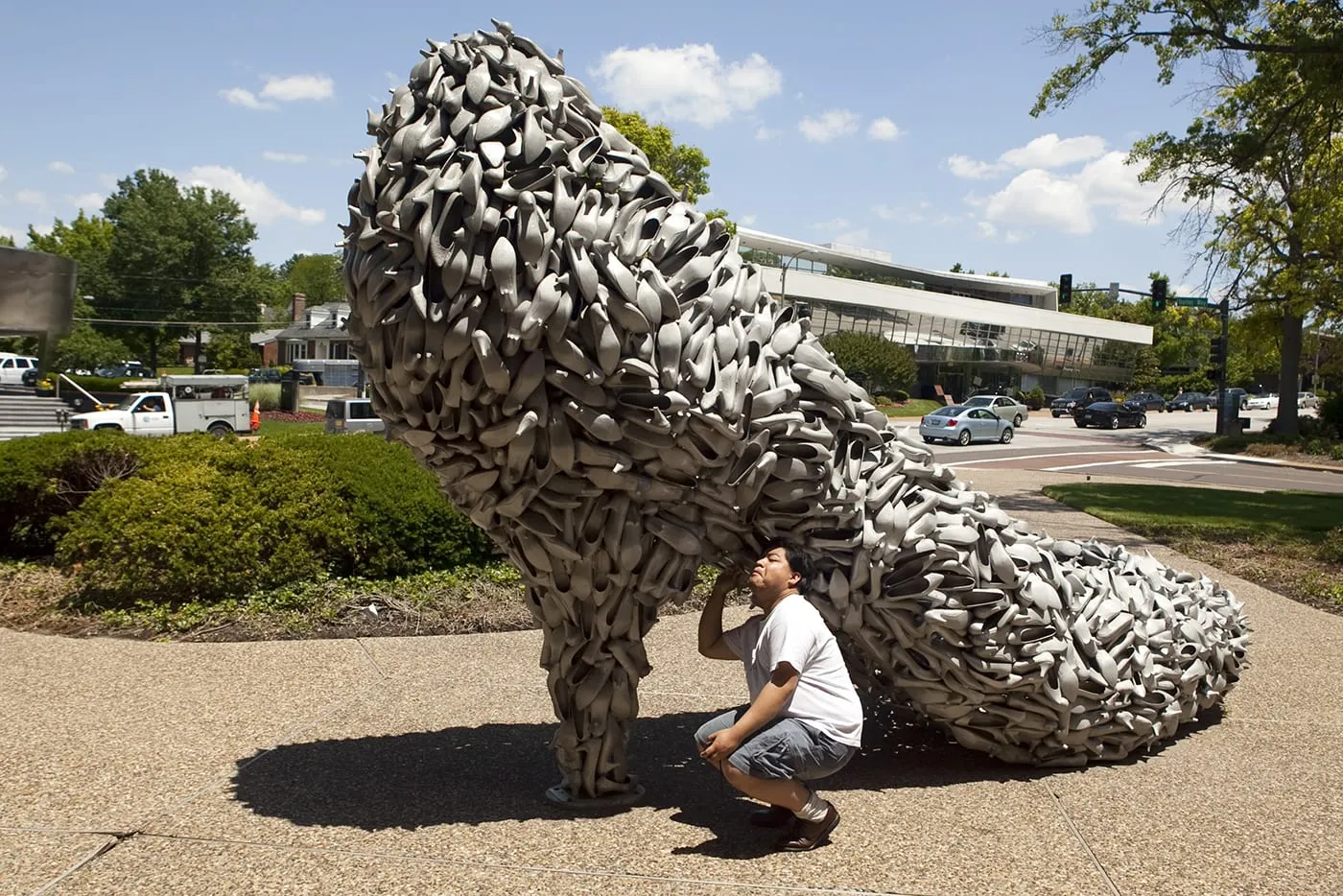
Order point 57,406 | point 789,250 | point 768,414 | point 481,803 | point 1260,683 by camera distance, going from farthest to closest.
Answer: point 789,250
point 57,406
point 1260,683
point 481,803
point 768,414

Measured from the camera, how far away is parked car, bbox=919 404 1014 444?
31453 mm

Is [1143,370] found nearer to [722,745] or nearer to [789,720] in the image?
[789,720]

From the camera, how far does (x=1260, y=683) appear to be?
6355 millimetres

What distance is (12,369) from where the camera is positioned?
3881 centimetres

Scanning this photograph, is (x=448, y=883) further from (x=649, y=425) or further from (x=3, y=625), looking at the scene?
(x=3, y=625)

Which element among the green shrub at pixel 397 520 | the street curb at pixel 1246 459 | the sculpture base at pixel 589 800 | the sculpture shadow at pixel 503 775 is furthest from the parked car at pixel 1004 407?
the sculpture base at pixel 589 800

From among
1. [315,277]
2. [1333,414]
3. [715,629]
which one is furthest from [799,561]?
[315,277]

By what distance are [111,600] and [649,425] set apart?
5.76 metres

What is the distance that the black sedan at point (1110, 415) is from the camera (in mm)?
42562

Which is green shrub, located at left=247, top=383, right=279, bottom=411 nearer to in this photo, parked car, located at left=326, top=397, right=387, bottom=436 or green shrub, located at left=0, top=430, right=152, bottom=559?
parked car, located at left=326, top=397, right=387, bottom=436

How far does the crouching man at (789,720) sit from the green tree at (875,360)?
4525 centimetres

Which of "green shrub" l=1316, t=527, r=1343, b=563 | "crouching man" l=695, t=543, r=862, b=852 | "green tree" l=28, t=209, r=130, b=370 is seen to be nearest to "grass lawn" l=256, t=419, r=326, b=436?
"green tree" l=28, t=209, r=130, b=370

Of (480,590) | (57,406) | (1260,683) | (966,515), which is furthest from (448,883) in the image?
(57,406)

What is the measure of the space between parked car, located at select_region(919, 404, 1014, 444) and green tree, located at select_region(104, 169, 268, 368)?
3805 cm
